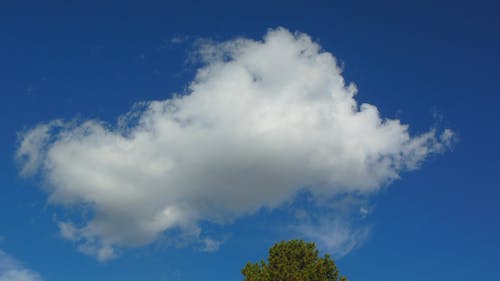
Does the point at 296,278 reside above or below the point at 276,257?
below

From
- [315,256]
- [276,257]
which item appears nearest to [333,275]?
[315,256]

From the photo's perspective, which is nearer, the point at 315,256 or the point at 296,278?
the point at 296,278

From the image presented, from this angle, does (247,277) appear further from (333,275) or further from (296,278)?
(333,275)

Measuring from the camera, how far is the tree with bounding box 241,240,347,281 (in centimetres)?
4625

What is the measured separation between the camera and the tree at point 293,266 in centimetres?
4625

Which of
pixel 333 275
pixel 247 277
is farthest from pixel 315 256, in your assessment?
pixel 247 277

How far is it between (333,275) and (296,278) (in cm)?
451

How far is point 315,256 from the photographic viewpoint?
48688mm

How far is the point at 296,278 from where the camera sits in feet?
149

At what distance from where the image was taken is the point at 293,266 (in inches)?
1866

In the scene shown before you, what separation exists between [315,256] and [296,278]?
427 cm

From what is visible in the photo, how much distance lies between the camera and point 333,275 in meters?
47.4

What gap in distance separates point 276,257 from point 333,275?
20.1 feet

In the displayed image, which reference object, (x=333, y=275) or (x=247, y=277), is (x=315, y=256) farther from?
(x=247, y=277)
